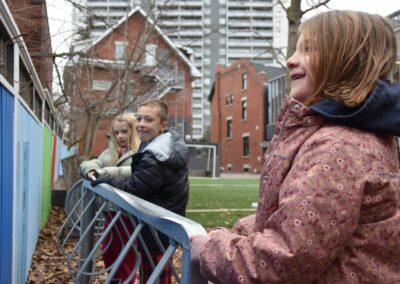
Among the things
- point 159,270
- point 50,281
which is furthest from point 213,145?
point 159,270

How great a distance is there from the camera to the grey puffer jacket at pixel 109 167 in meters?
4.13

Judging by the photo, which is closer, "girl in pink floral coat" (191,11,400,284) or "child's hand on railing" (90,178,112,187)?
"girl in pink floral coat" (191,11,400,284)

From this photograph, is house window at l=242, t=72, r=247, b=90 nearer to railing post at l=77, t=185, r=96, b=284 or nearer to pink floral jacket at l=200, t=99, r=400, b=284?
railing post at l=77, t=185, r=96, b=284

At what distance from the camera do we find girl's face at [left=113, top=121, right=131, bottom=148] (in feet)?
15.1

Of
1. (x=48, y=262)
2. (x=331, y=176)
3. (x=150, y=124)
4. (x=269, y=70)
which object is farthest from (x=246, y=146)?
(x=331, y=176)

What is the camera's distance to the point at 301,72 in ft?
5.13

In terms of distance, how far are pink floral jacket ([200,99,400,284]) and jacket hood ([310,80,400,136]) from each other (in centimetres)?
2

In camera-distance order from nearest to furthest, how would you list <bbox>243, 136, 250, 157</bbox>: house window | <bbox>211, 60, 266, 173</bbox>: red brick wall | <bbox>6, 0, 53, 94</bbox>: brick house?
<bbox>6, 0, 53, 94</bbox>: brick house
<bbox>211, 60, 266, 173</bbox>: red brick wall
<bbox>243, 136, 250, 157</bbox>: house window

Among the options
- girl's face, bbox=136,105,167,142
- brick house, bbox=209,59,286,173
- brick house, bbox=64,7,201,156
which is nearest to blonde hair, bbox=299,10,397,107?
girl's face, bbox=136,105,167,142

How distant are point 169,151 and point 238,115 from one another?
43.4m

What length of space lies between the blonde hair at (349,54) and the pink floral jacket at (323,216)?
0.11 metres

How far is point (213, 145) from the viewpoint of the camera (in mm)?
38750

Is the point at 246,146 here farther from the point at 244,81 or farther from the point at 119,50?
the point at 119,50

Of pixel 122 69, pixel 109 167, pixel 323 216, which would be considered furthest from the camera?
pixel 122 69
